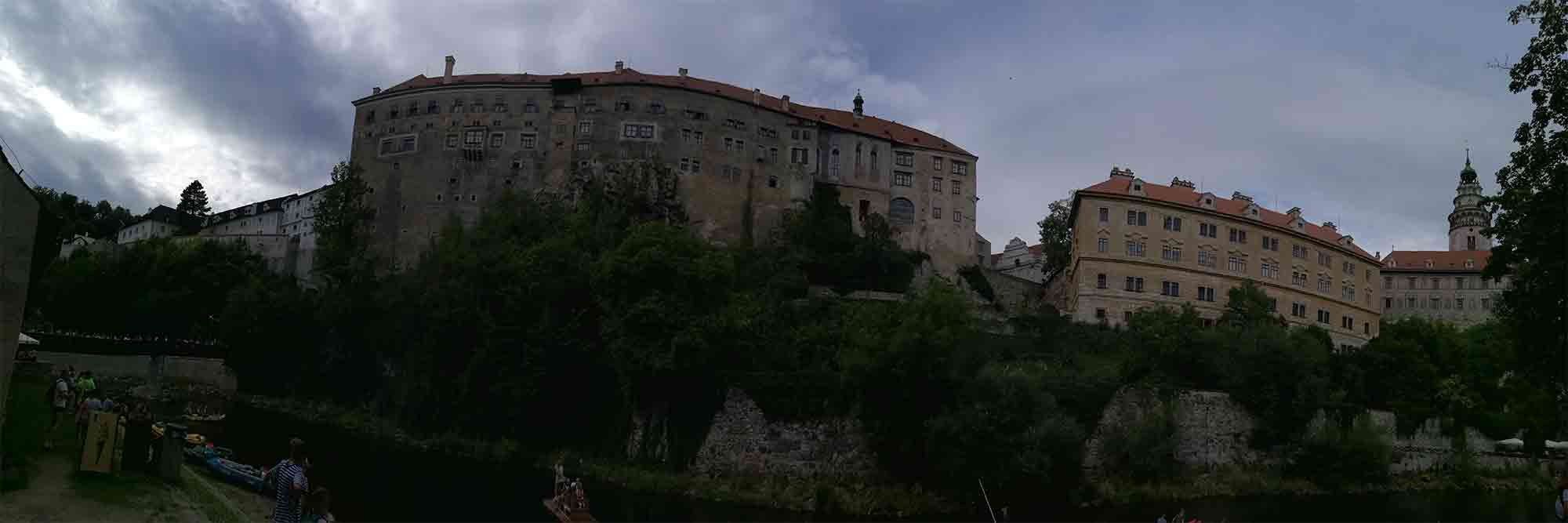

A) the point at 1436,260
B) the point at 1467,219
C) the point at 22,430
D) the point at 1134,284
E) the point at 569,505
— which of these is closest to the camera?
the point at 22,430

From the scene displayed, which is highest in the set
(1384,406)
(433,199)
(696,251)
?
(433,199)

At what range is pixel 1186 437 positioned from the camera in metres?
49.1

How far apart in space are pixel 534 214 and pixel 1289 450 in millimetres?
39107

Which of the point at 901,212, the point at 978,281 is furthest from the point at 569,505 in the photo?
the point at 901,212

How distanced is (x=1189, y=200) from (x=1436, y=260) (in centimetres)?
4610

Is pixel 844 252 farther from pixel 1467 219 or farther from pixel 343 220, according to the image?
pixel 1467 219

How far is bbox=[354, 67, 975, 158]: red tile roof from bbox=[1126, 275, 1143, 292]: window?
69.9 feet

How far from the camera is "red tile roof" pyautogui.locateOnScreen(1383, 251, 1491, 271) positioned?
Result: 324 ft

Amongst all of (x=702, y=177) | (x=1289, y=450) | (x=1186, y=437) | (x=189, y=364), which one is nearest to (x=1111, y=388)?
(x=1186, y=437)

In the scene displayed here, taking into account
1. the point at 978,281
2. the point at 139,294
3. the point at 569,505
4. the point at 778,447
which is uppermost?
the point at 978,281

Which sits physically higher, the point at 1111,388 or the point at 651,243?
the point at 651,243

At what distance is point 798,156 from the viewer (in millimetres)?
79375

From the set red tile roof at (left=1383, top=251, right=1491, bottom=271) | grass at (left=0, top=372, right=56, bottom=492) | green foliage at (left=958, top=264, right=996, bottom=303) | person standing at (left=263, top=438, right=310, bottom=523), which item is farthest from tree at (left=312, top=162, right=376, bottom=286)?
red tile roof at (left=1383, top=251, right=1491, bottom=271)

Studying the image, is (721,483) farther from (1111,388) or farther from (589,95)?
(589,95)
